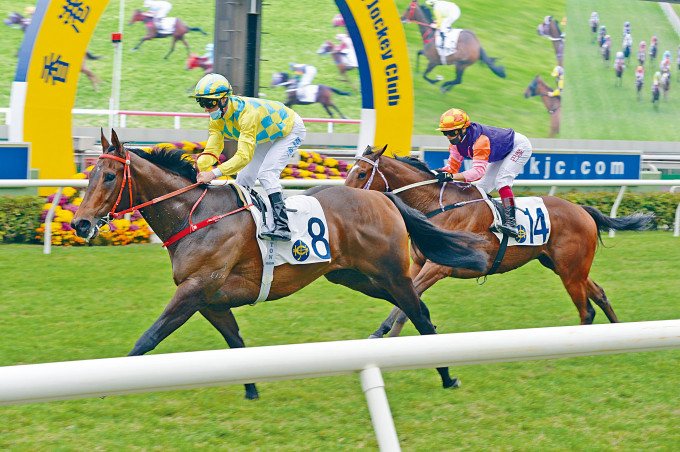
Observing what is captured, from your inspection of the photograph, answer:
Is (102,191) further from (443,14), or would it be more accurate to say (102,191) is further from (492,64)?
(492,64)

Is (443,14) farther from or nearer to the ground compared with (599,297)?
nearer to the ground

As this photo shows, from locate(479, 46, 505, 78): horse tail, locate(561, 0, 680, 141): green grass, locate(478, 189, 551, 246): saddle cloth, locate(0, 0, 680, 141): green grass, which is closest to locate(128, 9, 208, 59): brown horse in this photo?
locate(0, 0, 680, 141): green grass

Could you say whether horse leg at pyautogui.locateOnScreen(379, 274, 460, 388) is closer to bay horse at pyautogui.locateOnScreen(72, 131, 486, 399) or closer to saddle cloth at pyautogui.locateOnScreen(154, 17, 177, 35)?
bay horse at pyautogui.locateOnScreen(72, 131, 486, 399)

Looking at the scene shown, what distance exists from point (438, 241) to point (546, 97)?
24.1m

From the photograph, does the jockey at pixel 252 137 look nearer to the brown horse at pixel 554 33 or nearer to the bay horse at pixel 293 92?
the bay horse at pixel 293 92

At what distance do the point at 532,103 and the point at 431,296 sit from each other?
2169cm

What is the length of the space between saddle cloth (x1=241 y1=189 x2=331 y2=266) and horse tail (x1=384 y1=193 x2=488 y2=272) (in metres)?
0.53

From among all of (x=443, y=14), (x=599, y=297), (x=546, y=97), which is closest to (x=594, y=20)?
(x=546, y=97)

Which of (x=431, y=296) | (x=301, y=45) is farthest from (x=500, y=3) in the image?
(x=431, y=296)

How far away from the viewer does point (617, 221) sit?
16.8 ft

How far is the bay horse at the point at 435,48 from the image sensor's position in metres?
24.2

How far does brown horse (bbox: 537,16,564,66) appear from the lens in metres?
26.6

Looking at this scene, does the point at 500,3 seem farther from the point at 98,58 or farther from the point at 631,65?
the point at 98,58

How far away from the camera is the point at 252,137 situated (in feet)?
12.0
